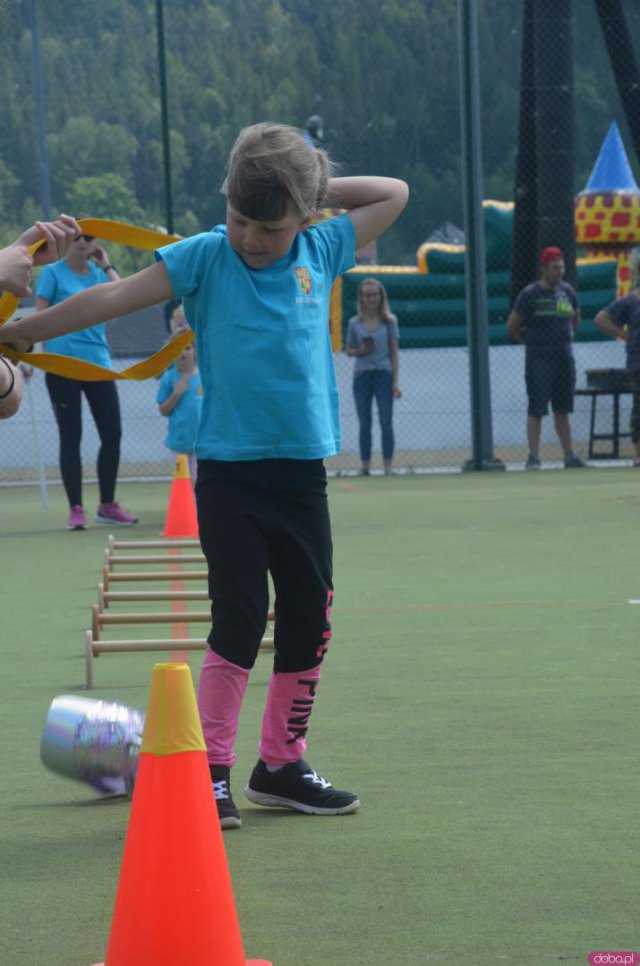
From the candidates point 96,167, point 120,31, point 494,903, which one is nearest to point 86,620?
point 494,903

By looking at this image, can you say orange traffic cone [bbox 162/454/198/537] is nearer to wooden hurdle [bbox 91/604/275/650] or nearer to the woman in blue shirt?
the woman in blue shirt

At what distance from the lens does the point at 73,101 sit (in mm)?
36250

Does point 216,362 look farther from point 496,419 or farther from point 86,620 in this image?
point 496,419

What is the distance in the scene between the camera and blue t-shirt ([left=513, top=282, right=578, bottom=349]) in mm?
14781

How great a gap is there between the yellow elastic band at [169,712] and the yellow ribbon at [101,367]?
1235 millimetres

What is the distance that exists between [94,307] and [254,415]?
421 mm

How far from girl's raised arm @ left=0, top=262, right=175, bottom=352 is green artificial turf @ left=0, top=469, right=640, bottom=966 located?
1074 millimetres

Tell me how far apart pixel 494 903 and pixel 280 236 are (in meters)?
1.52

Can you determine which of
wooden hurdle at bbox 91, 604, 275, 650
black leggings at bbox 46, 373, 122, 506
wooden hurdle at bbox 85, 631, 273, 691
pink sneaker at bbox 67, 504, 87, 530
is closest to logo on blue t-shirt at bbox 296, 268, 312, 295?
wooden hurdle at bbox 85, 631, 273, 691

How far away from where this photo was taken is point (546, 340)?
14930 mm

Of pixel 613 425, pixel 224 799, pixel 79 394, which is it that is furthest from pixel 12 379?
pixel 613 425

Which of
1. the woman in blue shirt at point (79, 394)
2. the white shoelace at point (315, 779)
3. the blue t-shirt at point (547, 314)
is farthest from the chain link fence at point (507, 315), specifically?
the white shoelace at point (315, 779)

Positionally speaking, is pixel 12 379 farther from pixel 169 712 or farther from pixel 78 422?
pixel 78 422

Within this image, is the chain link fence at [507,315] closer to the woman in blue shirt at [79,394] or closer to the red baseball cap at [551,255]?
the red baseball cap at [551,255]
